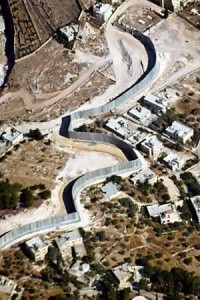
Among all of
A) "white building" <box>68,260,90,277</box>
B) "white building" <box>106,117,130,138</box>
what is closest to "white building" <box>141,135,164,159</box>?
"white building" <box>106,117,130,138</box>

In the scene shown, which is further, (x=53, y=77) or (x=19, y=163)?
(x=53, y=77)

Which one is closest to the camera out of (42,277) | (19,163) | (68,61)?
(42,277)

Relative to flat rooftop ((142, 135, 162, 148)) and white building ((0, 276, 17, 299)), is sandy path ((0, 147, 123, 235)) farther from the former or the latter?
white building ((0, 276, 17, 299))

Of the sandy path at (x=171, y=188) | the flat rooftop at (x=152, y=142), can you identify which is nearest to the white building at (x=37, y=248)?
the sandy path at (x=171, y=188)

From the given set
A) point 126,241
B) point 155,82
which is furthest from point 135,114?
point 126,241

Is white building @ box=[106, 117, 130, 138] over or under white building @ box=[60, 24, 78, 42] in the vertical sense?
under

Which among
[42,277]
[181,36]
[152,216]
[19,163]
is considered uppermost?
[181,36]

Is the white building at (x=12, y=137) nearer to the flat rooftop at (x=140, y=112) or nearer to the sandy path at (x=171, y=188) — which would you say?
the flat rooftop at (x=140, y=112)

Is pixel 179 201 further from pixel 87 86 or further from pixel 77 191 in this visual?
pixel 87 86
